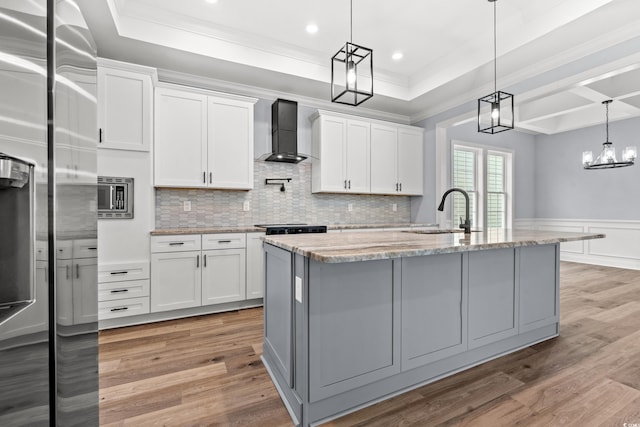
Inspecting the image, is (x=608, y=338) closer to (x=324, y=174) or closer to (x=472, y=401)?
(x=472, y=401)

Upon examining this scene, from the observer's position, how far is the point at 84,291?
3.17ft

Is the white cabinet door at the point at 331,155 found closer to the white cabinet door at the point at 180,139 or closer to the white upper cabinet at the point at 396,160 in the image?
the white upper cabinet at the point at 396,160

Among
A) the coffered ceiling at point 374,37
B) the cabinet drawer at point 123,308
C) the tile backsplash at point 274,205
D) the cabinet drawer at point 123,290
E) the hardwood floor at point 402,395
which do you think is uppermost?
the coffered ceiling at point 374,37

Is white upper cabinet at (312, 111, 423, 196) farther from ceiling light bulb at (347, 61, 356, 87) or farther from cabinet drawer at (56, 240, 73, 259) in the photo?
cabinet drawer at (56, 240, 73, 259)

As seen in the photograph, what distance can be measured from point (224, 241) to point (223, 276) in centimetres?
38

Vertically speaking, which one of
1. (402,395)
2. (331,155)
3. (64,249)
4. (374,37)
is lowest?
(402,395)

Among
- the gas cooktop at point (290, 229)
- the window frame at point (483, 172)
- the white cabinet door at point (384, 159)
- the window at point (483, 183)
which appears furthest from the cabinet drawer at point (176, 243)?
the window frame at point (483, 172)

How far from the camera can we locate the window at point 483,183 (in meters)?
5.93

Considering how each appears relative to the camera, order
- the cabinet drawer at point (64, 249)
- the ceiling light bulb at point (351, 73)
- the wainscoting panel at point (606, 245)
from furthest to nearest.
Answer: the wainscoting panel at point (606, 245) → the ceiling light bulb at point (351, 73) → the cabinet drawer at point (64, 249)

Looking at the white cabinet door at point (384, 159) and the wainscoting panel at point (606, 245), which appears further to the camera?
the wainscoting panel at point (606, 245)

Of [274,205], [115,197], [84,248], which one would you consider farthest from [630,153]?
[115,197]

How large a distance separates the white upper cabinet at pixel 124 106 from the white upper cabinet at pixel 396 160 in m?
2.95

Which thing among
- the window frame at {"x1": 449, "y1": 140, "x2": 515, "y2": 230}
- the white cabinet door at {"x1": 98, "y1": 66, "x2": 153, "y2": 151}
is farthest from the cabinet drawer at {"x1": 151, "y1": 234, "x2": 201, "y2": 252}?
the window frame at {"x1": 449, "y1": 140, "x2": 515, "y2": 230}

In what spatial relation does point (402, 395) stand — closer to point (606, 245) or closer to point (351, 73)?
point (351, 73)
